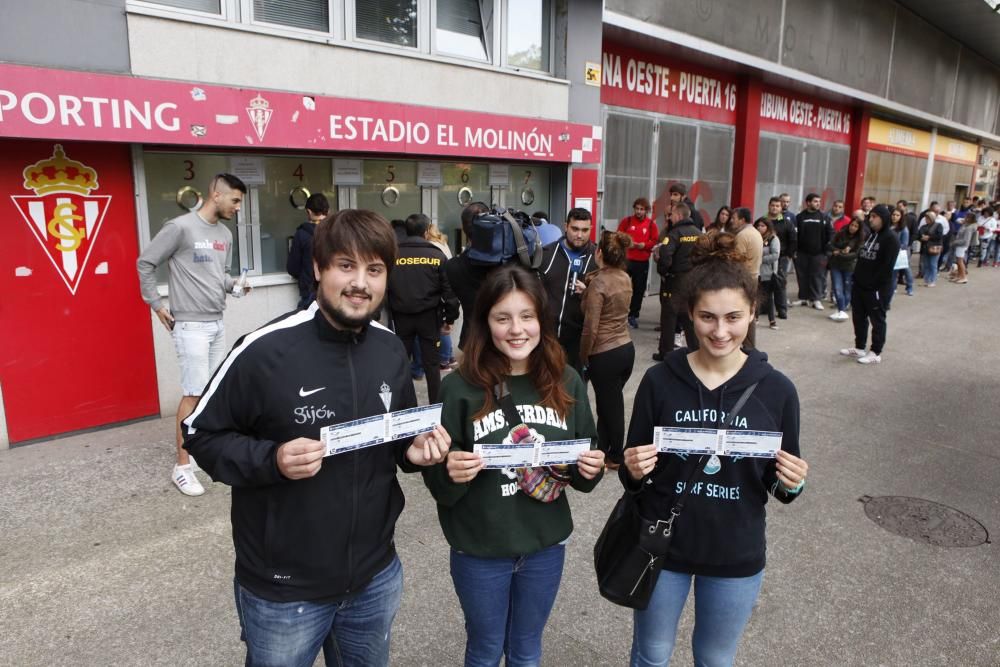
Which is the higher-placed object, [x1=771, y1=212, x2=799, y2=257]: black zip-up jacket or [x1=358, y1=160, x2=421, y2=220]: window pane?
[x1=358, y1=160, x2=421, y2=220]: window pane

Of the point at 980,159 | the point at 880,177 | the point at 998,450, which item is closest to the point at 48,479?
→ the point at 998,450

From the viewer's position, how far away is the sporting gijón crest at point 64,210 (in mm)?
5352

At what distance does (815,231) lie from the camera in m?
12.0

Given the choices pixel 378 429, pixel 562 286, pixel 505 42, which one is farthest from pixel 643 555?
pixel 505 42

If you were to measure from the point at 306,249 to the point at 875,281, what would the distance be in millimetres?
6659

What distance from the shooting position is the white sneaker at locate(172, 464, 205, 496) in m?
4.69

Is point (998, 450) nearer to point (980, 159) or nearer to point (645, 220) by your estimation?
point (645, 220)

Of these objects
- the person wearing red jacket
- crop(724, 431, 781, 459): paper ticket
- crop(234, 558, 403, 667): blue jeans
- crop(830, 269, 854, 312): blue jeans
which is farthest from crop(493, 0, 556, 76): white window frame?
crop(234, 558, 403, 667): blue jeans

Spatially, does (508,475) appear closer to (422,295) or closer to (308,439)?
(308,439)

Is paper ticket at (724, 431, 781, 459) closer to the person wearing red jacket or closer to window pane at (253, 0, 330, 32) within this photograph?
window pane at (253, 0, 330, 32)

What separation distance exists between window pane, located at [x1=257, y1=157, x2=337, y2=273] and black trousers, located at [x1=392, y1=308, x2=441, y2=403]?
2.11 metres

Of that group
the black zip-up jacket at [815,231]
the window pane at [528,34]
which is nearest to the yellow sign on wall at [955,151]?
the black zip-up jacket at [815,231]

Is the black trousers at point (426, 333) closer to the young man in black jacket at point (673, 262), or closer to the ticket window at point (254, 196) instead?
the ticket window at point (254, 196)

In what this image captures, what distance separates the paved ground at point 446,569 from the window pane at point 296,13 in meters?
3.98
